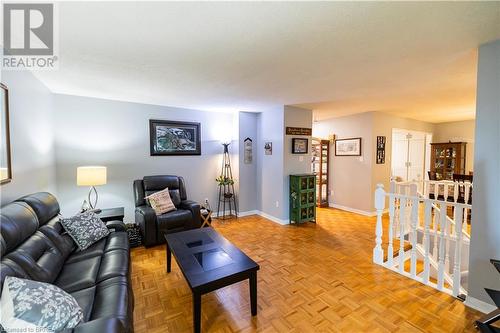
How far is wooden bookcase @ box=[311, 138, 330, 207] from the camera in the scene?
5.62 metres

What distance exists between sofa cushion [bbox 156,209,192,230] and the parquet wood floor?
1.09 feet

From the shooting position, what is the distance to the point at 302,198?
4.19 metres

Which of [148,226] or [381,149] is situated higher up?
[381,149]

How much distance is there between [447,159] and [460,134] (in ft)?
2.97

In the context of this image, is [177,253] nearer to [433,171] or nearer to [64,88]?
[64,88]

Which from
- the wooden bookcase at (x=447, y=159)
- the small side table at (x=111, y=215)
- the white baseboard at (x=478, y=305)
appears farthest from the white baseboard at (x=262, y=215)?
the wooden bookcase at (x=447, y=159)

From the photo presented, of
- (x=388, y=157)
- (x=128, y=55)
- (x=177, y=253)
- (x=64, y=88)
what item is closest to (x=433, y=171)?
(x=388, y=157)

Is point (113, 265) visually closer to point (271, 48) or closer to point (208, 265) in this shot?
point (208, 265)

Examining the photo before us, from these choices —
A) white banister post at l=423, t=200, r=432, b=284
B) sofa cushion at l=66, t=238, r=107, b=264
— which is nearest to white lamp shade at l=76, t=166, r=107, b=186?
sofa cushion at l=66, t=238, r=107, b=264

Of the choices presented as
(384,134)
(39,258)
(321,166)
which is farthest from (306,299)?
(384,134)

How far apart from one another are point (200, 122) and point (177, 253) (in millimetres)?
3090

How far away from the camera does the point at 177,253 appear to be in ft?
6.51

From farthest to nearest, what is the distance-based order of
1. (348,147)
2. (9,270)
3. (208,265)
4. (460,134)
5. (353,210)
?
(460,134), (348,147), (353,210), (208,265), (9,270)

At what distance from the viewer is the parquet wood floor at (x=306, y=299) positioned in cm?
172
